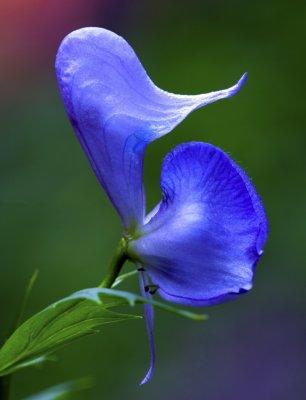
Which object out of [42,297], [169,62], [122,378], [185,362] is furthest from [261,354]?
[169,62]

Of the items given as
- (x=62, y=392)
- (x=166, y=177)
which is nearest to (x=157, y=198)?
(x=166, y=177)

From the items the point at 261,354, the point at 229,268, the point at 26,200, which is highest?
the point at 229,268

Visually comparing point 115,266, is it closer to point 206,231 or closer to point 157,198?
point 206,231

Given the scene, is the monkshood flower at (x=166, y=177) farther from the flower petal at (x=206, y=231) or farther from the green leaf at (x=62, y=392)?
the green leaf at (x=62, y=392)

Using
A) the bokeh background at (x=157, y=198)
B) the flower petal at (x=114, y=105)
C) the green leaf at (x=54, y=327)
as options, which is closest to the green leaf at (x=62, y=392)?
the green leaf at (x=54, y=327)

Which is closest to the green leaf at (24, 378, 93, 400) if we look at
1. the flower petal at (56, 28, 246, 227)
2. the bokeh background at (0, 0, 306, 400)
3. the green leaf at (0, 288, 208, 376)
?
the green leaf at (0, 288, 208, 376)

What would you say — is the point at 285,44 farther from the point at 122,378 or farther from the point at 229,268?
the point at 229,268
